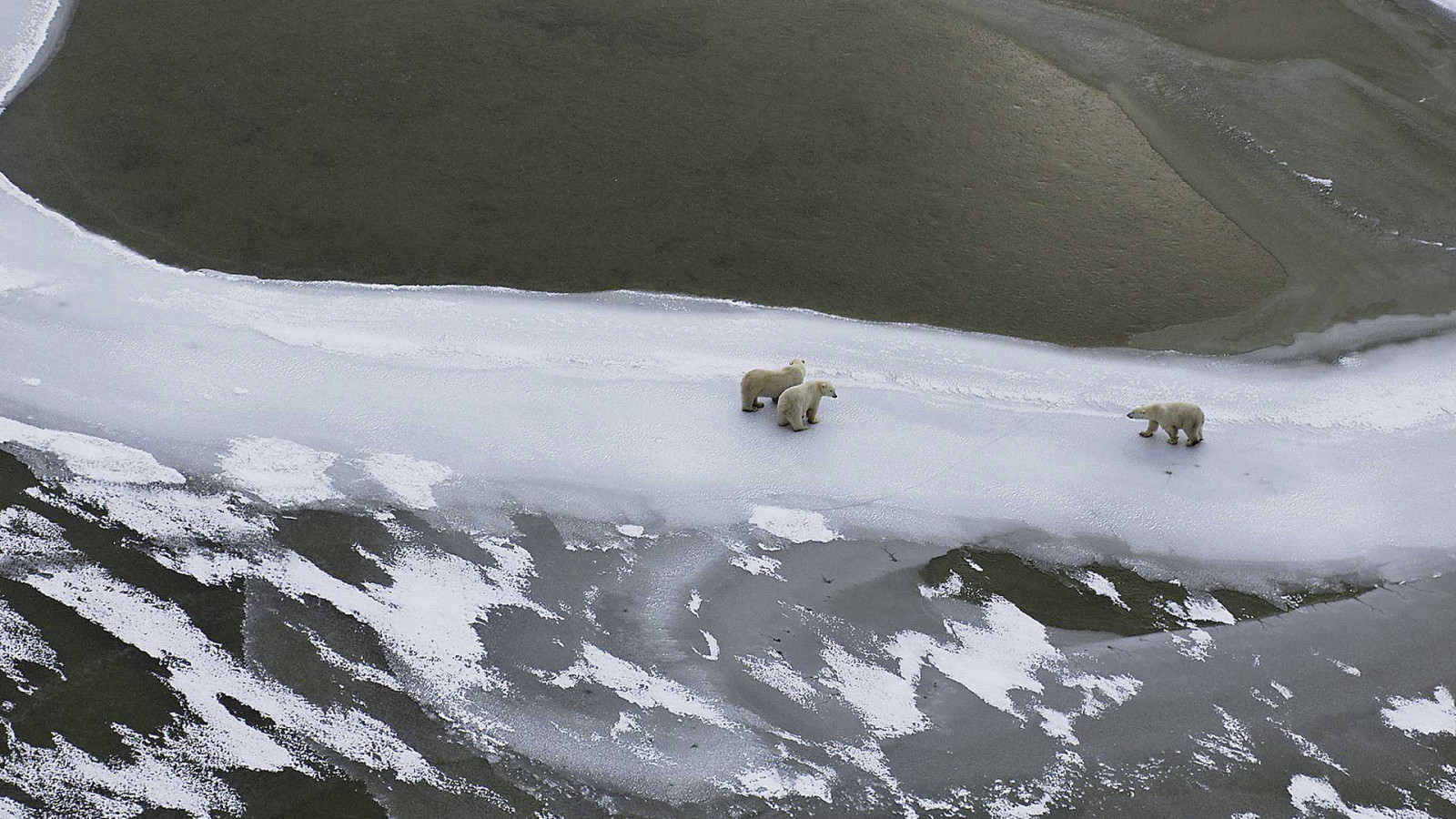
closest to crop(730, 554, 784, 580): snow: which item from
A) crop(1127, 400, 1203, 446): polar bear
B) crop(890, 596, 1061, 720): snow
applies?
crop(890, 596, 1061, 720): snow

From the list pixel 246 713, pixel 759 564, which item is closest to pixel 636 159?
pixel 759 564

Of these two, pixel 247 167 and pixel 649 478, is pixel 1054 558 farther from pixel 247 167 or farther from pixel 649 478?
pixel 247 167

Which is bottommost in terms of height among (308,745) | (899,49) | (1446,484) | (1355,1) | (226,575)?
(308,745)

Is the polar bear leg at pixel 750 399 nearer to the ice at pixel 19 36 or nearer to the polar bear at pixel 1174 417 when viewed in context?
the polar bear at pixel 1174 417

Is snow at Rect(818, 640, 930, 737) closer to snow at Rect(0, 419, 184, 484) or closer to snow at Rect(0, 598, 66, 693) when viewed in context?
snow at Rect(0, 598, 66, 693)

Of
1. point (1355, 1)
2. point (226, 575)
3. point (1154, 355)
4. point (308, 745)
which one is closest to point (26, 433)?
point (226, 575)

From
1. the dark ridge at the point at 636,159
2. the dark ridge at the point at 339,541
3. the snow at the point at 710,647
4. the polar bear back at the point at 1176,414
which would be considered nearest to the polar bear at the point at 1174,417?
the polar bear back at the point at 1176,414
